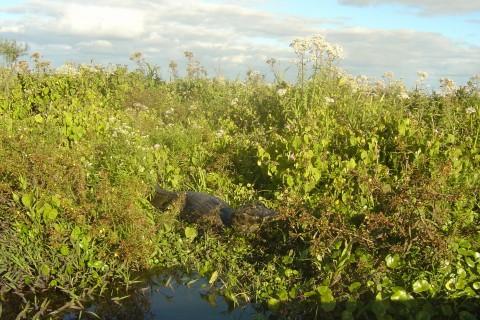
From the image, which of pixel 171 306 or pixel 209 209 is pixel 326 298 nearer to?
pixel 171 306

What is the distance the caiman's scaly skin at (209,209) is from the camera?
17.2 ft

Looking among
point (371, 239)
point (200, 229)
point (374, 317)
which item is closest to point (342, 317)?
point (374, 317)

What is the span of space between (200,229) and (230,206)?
2.02ft

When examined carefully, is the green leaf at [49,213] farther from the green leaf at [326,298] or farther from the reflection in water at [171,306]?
the green leaf at [326,298]

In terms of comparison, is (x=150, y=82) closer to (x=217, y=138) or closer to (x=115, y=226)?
(x=217, y=138)

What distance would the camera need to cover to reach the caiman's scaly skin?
5254mm

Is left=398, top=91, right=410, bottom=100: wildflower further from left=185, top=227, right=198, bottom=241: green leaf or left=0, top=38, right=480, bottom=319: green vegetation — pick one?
left=185, top=227, right=198, bottom=241: green leaf

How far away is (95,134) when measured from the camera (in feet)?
23.9

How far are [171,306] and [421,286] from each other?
6.46 feet

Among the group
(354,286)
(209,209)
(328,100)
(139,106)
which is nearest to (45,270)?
(209,209)

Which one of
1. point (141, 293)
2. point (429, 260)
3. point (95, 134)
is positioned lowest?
point (141, 293)

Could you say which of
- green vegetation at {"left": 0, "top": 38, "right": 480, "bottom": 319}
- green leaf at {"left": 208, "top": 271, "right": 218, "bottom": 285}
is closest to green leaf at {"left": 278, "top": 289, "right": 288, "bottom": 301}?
green vegetation at {"left": 0, "top": 38, "right": 480, "bottom": 319}

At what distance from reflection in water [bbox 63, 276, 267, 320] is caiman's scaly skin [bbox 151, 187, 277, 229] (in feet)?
2.37

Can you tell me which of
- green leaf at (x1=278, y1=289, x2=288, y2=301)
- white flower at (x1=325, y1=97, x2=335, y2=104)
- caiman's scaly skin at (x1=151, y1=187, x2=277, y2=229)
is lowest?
green leaf at (x1=278, y1=289, x2=288, y2=301)
